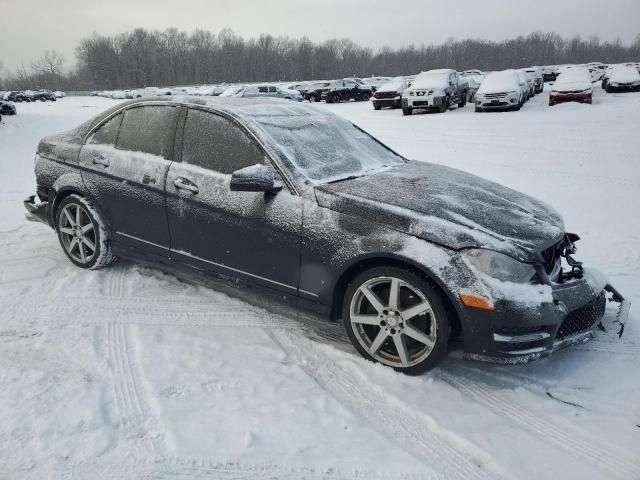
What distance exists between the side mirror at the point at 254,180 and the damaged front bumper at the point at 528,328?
1.50 meters

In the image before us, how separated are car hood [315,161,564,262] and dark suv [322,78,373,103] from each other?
93.8ft

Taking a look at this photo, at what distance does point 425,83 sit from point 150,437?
62.1ft

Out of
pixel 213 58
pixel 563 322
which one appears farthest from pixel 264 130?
pixel 213 58

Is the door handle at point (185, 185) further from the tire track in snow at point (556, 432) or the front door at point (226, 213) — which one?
the tire track in snow at point (556, 432)

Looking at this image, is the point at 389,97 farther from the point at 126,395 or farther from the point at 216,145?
the point at 126,395

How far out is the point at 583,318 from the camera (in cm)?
300

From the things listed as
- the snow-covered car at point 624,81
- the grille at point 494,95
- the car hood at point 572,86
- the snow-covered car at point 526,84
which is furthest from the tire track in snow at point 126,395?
the snow-covered car at point 624,81

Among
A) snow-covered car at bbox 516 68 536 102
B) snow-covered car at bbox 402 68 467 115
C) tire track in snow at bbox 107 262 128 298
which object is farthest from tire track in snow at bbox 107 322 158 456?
snow-covered car at bbox 516 68 536 102

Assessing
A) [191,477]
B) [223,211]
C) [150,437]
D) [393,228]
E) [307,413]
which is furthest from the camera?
[223,211]

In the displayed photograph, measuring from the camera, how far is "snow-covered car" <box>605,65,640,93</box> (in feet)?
73.9

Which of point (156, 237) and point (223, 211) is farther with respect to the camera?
point (156, 237)

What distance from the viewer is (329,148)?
374 cm

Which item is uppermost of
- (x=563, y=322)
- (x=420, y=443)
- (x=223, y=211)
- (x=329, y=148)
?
(x=329, y=148)

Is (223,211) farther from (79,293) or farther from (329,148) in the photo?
(79,293)
